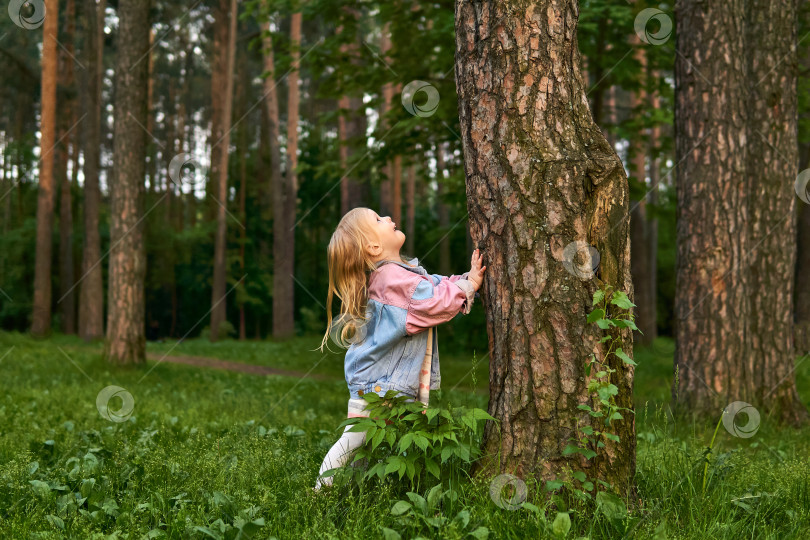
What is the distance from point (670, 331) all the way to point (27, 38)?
993 inches

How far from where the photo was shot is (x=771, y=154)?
261 inches

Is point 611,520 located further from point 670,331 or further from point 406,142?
point 670,331

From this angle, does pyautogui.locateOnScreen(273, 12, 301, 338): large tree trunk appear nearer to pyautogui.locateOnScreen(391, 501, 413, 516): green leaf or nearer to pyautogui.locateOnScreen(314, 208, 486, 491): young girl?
pyautogui.locateOnScreen(314, 208, 486, 491): young girl

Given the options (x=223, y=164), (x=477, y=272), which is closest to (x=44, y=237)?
(x=223, y=164)

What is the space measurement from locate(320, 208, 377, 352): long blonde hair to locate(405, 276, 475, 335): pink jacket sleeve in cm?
29

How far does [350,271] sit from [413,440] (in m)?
1.08

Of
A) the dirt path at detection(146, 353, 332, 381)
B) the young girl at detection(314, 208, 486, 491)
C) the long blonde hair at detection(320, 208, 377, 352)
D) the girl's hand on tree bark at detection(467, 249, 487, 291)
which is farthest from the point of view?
the dirt path at detection(146, 353, 332, 381)

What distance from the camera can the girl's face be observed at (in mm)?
3510

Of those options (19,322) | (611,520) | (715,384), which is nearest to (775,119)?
(715,384)

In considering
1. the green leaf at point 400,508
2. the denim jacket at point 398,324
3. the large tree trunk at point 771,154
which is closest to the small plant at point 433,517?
the green leaf at point 400,508

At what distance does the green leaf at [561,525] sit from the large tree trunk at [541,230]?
0.38 m

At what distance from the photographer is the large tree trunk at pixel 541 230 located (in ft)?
9.56

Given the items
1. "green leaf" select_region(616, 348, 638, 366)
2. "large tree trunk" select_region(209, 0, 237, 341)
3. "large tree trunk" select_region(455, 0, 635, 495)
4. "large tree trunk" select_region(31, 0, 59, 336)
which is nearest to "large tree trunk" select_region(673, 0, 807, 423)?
"large tree trunk" select_region(455, 0, 635, 495)

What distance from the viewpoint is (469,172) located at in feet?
10.4
